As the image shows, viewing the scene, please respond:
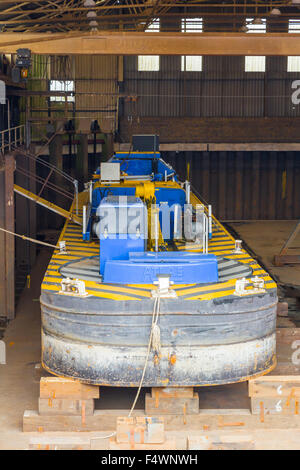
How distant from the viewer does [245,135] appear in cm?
2875

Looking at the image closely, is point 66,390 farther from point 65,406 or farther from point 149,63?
point 149,63

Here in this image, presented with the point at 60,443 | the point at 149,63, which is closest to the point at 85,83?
the point at 149,63

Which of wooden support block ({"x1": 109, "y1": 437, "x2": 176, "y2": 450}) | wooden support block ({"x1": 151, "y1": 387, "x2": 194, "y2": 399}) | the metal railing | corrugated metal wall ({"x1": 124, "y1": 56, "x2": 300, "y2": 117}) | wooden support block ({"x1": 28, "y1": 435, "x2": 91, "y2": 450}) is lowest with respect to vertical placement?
wooden support block ({"x1": 28, "y1": 435, "x2": 91, "y2": 450})

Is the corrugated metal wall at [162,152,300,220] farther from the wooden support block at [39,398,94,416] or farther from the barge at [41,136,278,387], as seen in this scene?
the wooden support block at [39,398,94,416]

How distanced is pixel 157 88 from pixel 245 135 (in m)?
3.80

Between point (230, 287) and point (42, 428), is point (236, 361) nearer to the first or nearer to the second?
point (230, 287)

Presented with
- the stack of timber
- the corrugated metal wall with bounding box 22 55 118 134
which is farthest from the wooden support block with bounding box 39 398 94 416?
the corrugated metal wall with bounding box 22 55 118 134

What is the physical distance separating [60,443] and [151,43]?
8880 millimetres

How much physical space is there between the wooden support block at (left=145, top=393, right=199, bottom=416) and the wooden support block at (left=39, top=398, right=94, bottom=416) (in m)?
0.81

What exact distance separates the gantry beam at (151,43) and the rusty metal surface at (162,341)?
7007mm

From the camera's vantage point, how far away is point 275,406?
10742 millimetres

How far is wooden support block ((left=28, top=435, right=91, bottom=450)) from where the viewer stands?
10039 millimetres

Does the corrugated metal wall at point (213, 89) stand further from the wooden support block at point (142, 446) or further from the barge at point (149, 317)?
the wooden support block at point (142, 446)

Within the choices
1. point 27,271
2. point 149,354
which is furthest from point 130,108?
point 149,354
